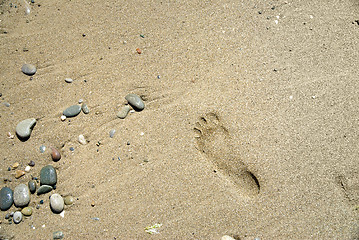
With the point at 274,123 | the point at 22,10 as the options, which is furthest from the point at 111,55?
the point at 274,123

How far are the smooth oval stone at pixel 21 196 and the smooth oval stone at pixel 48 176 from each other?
16 centimetres

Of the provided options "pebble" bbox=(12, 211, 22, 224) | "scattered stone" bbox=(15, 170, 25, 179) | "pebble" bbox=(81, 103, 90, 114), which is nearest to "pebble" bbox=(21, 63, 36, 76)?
"pebble" bbox=(81, 103, 90, 114)

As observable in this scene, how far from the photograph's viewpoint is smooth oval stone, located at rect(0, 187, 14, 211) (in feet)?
7.88

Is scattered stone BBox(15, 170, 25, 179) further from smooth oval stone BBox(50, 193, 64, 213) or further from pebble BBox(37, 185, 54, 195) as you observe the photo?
smooth oval stone BBox(50, 193, 64, 213)

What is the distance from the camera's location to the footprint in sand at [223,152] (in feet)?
8.04

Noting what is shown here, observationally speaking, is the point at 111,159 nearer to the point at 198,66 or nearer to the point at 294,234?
the point at 198,66

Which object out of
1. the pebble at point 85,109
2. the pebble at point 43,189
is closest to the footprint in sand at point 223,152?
the pebble at point 85,109

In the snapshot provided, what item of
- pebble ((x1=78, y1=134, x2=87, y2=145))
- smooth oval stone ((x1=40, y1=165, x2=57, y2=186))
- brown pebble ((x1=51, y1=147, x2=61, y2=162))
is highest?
pebble ((x1=78, y1=134, x2=87, y2=145))

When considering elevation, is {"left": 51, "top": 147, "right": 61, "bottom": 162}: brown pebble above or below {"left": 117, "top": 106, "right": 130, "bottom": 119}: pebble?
below

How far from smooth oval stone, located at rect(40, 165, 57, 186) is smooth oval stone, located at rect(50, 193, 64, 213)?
4.9 inches

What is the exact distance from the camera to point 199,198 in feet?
7.99

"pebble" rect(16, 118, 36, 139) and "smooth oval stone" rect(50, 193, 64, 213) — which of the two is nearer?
"smooth oval stone" rect(50, 193, 64, 213)

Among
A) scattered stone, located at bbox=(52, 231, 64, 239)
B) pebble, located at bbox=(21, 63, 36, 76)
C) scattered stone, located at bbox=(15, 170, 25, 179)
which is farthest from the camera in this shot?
pebble, located at bbox=(21, 63, 36, 76)

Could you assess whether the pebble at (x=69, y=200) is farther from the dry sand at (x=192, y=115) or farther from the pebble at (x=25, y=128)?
the pebble at (x=25, y=128)
